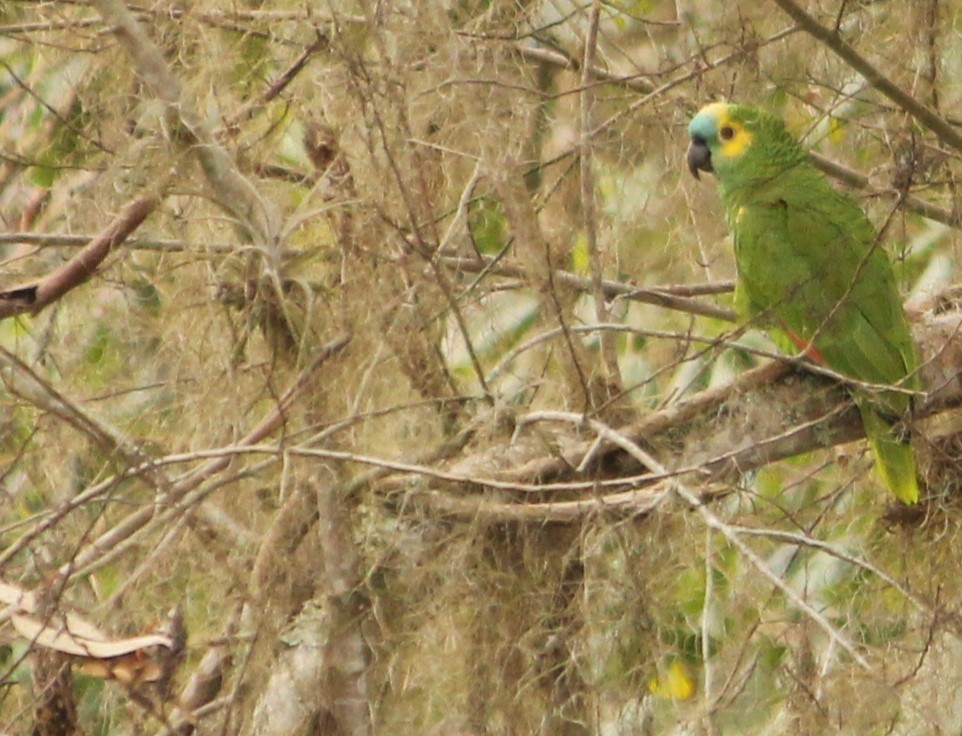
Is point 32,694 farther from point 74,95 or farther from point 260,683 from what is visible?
point 74,95

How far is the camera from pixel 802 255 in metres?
3.35

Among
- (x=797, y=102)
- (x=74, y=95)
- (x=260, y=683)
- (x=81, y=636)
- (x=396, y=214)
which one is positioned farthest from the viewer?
(x=797, y=102)

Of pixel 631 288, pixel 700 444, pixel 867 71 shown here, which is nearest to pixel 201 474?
pixel 700 444

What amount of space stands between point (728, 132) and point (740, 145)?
58mm

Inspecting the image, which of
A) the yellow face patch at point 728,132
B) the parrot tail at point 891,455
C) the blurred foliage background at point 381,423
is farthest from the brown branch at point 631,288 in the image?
the parrot tail at point 891,455

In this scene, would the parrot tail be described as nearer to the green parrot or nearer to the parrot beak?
the green parrot

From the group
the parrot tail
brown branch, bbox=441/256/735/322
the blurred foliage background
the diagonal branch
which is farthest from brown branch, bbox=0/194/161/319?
the parrot tail

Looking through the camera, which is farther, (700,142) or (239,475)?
(700,142)

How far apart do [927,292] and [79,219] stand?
2.02 metres

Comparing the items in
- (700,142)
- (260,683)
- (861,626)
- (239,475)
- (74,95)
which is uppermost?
(74,95)

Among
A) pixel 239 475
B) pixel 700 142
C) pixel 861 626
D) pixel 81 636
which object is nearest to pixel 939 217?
pixel 700 142

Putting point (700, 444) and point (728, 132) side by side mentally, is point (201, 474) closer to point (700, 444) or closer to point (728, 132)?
point (700, 444)

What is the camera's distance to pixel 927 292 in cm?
352

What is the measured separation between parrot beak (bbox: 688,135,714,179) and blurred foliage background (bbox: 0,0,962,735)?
160 millimetres
